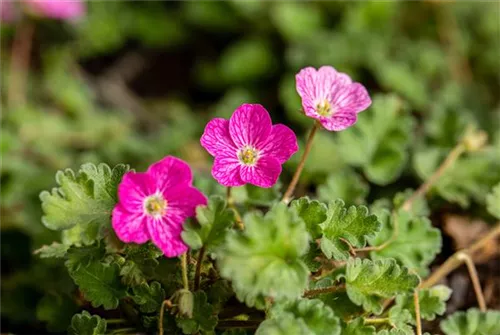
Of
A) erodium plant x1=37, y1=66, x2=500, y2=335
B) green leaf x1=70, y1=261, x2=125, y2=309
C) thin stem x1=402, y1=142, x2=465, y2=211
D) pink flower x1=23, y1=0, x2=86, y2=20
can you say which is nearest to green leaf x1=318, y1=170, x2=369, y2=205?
thin stem x1=402, y1=142, x2=465, y2=211

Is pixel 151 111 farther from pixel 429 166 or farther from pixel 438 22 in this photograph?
pixel 429 166

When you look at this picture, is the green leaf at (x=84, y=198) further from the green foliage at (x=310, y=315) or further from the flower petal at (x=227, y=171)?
the green foliage at (x=310, y=315)

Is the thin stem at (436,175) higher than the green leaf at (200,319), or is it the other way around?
the thin stem at (436,175)

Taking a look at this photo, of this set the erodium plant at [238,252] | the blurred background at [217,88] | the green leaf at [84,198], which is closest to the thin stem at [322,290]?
the erodium plant at [238,252]

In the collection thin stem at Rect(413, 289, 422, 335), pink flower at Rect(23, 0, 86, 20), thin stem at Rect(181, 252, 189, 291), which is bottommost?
thin stem at Rect(413, 289, 422, 335)

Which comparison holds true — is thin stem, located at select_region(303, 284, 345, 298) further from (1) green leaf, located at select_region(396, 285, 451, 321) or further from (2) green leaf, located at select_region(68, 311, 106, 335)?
(2) green leaf, located at select_region(68, 311, 106, 335)

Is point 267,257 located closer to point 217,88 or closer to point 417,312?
point 417,312

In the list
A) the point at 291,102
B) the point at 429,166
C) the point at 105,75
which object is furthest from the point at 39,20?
the point at 429,166

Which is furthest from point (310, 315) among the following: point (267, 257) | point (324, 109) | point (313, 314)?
point (324, 109)
